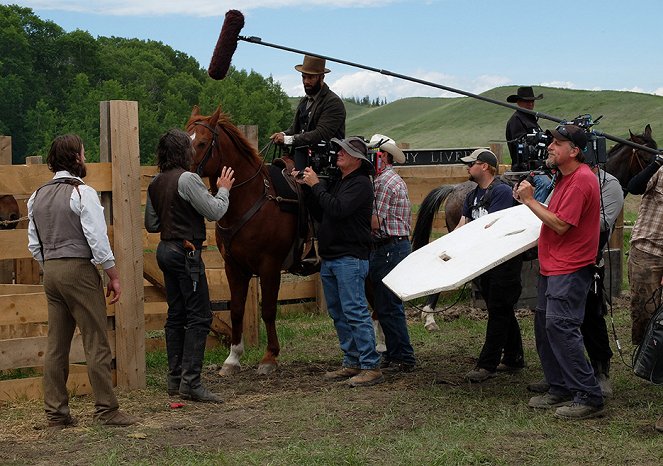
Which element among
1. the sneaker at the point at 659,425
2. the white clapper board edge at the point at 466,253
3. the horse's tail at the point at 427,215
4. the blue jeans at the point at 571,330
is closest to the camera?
the sneaker at the point at 659,425

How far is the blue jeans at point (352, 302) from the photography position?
8.01 metres

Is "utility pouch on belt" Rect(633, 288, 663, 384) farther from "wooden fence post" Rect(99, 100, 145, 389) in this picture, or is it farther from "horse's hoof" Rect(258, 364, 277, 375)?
"wooden fence post" Rect(99, 100, 145, 389)

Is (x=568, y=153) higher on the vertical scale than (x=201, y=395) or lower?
higher

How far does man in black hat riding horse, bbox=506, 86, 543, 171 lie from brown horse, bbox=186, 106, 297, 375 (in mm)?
2447

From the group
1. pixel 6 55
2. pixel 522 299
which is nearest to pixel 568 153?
pixel 522 299

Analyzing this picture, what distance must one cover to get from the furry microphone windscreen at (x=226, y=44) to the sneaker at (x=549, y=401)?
12.0 ft

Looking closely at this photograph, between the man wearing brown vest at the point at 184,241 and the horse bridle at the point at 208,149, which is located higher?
the horse bridle at the point at 208,149

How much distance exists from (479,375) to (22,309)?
377cm

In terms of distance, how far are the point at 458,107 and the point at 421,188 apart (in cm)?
7945

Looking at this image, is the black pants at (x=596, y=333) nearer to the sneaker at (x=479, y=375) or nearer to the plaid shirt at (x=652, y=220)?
the plaid shirt at (x=652, y=220)

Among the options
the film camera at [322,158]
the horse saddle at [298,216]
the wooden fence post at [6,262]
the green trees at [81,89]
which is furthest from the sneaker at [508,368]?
the green trees at [81,89]

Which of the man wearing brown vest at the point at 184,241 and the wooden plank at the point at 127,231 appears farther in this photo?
the wooden plank at the point at 127,231

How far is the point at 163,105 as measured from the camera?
289 ft

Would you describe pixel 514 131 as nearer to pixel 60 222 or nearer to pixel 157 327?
pixel 157 327
